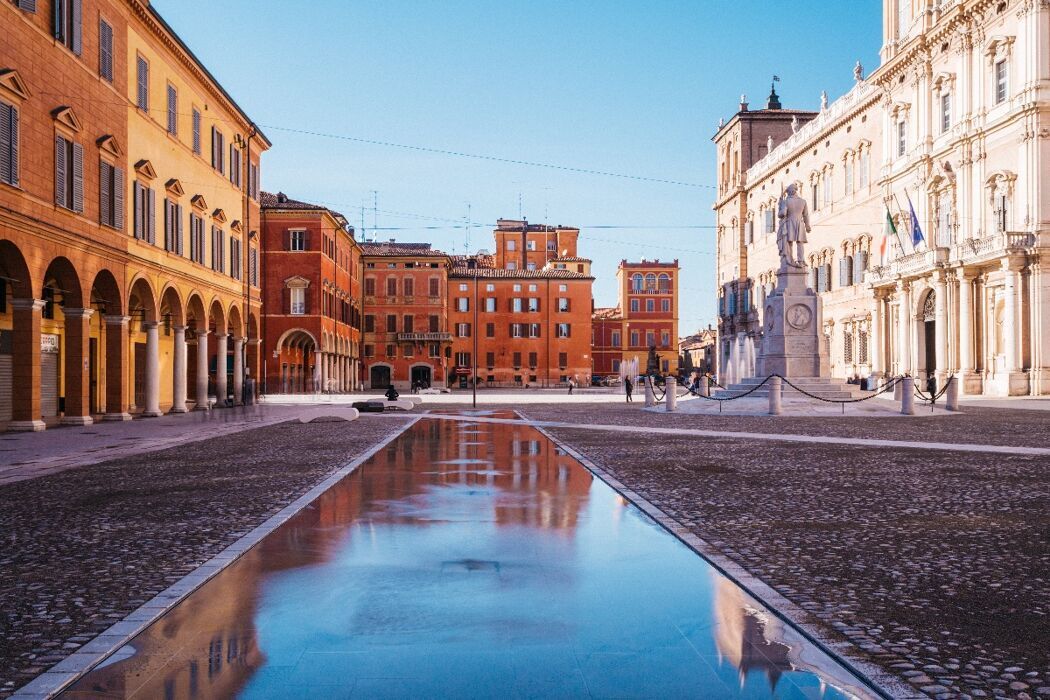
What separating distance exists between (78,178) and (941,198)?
3876cm

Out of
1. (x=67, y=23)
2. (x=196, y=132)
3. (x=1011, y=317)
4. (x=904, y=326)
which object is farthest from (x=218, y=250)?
(x=904, y=326)

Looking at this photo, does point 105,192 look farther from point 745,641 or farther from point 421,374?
point 421,374

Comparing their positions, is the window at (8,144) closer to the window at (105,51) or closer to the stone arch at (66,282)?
the stone arch at (66,282)

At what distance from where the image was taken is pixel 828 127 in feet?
193

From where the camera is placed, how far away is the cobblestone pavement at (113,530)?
4.88 metres

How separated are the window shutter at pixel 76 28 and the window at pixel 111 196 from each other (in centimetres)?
301

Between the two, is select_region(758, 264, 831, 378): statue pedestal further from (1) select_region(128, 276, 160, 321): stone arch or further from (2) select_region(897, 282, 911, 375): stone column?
(1) select_region(128, 276, 160, 321): stone arch

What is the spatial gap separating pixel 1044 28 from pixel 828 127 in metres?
21.7


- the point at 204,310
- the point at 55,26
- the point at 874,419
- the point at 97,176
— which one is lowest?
the point at 874,419

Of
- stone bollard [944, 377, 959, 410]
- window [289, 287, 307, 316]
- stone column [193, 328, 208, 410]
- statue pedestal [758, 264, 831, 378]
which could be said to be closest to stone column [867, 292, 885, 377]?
stone bollard [944, 377, 959, 410]

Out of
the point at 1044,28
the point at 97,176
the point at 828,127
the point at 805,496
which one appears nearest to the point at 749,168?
the point at 828,127

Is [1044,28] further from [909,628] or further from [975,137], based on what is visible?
[909,628]

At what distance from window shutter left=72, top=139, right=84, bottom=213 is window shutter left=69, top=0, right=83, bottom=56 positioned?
2423 millimetres

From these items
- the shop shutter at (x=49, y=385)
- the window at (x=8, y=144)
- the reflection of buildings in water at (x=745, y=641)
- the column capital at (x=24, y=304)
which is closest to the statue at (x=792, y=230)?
the column capital at (x=24, y=304)
